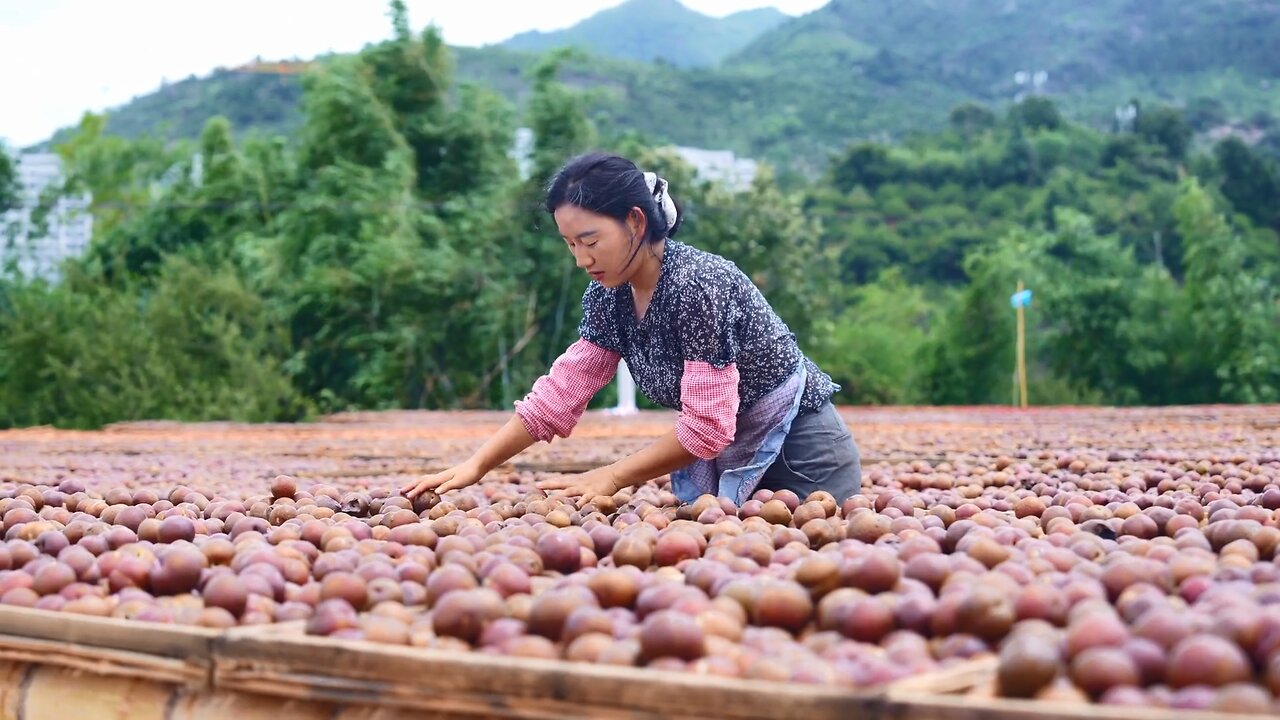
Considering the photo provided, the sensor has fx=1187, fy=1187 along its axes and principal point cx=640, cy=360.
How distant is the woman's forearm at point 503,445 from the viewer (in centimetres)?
310

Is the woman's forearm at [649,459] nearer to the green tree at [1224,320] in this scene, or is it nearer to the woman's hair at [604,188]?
the woman's hair at [604,188]

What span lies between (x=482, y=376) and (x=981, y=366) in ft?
34.9

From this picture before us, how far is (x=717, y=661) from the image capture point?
1.44 m

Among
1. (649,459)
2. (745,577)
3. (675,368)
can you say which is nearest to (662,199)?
(675,368)

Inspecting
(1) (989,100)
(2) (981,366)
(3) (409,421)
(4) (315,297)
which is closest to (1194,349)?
(2) (981,366)

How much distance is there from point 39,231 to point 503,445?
28.3 metres

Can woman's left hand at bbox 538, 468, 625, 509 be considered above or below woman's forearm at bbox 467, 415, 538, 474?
below

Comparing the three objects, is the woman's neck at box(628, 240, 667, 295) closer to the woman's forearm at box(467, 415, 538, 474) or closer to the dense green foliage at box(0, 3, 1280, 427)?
the woman's forearm at box(467, 415, 538, 474)

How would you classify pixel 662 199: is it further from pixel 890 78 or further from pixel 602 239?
pixel 890 78

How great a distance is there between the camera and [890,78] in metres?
71.6

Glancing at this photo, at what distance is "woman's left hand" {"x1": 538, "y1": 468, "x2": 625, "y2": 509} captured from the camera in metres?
2.88

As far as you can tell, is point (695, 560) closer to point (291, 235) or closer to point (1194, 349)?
point (291, 235)

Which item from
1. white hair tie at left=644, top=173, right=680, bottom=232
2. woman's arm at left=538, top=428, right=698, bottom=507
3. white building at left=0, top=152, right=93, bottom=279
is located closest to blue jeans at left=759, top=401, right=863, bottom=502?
woman's arm at left=538, top=428, right=698, bottom=507

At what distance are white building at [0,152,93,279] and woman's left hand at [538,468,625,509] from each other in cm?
2235
